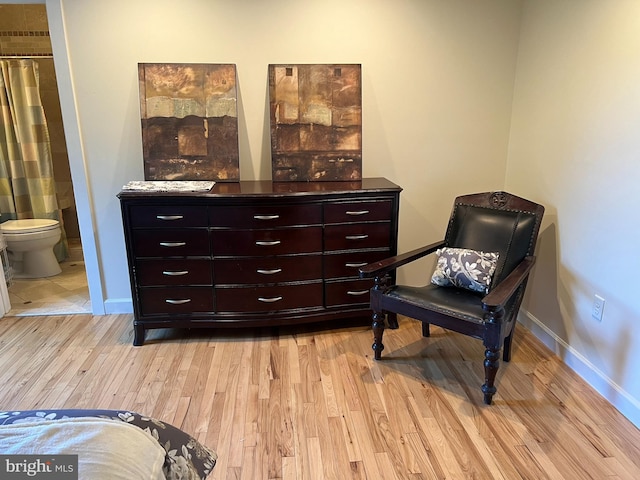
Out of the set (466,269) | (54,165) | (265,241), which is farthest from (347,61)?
(54,165)

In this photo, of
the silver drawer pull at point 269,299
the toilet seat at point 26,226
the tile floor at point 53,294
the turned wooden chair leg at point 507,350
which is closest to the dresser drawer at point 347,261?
the silver drawer pull at point 269,299

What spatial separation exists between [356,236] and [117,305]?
70.8 inches

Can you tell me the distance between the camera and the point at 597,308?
2260 millimetres

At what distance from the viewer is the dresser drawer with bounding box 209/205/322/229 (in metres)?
2.51

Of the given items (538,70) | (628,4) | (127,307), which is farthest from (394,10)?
(127,307)

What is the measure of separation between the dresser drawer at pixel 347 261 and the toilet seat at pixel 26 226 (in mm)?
2574

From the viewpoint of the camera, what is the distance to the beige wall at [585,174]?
2.03 metres

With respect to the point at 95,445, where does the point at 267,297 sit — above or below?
below

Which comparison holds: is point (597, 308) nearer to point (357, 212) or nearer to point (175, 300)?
point (357, 212)

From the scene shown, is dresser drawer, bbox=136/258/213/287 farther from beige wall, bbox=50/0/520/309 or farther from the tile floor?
the tile floor

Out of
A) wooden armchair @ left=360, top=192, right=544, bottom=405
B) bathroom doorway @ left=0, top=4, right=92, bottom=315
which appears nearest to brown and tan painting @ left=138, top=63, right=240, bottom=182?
wooden armchair @ left=360, top=192, right=544, bottom=405

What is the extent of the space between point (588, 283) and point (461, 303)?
2.34 ft

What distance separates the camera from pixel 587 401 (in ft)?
7.08

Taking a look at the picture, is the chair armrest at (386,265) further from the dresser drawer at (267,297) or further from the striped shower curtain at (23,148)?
the striped shower curtain at (23,148)
